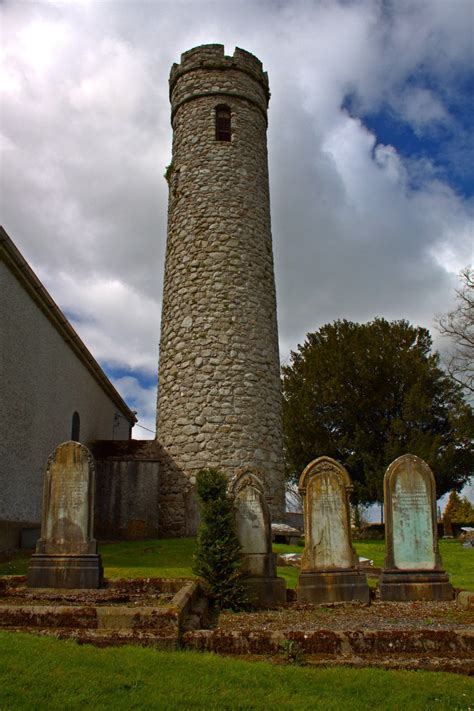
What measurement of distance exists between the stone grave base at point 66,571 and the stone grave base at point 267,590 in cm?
221

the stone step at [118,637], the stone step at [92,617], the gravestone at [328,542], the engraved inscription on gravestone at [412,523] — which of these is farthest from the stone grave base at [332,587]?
the stone step at [118,637]

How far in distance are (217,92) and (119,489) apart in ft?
38.7

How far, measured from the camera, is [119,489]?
1731 cm

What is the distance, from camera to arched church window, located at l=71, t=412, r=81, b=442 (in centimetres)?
1936

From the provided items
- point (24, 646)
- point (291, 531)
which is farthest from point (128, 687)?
point (291, 531)

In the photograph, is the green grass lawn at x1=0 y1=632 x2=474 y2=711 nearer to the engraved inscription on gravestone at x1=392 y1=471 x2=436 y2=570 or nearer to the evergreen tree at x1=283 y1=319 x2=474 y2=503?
the engraved inscription on gravestone at x1=392 y1=471 x2=436 y2=570

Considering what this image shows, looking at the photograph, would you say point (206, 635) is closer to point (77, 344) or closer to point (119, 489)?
point (119, 489)

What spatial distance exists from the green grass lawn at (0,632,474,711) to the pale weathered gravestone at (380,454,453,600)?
11.7 ft

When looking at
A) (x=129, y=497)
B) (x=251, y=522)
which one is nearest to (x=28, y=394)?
(x=129, y=497)

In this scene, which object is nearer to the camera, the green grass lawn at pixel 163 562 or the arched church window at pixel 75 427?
the green grass lawn at pixel 163 562

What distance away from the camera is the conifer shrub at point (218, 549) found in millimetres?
8383

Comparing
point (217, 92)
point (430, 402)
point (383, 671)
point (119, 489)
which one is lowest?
point (383, 671)

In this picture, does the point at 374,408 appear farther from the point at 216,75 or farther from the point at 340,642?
the point at 340,642

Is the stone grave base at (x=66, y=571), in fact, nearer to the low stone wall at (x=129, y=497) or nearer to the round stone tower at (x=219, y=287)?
the round stone tower at (x=219, y=287)
